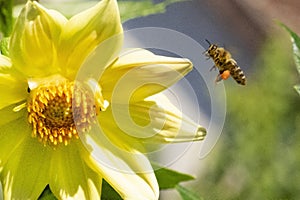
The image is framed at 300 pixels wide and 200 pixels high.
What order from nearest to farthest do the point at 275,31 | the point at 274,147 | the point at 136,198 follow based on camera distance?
the point at 136,198 < the point at 274,147 < the point at 275,31

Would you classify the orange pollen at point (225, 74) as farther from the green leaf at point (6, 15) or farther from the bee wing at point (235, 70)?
the green leaf at point (6, 15)

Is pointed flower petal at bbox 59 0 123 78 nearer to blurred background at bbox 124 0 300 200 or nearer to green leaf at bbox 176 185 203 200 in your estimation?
green leaf at bbox 176 185 203 200

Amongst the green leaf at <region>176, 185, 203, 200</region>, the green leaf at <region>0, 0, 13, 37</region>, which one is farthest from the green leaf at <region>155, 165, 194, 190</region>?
the green leaf at <region>0, 0, 13, 37</region>

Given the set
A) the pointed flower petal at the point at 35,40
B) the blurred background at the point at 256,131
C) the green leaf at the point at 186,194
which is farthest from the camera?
the blurred background at the point at 256,131

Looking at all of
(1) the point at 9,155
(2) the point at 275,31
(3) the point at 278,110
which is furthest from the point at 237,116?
(1) the point at 9,155

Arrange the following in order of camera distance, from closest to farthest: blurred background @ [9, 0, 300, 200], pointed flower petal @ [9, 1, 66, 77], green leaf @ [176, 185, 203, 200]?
pointed flower petal @ [9, 1, 66, 77], green leaf @ [176, 185, 203, 200], blurred background @ [9, 0, 300, 200]

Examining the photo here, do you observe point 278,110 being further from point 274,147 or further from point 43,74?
point 43,74

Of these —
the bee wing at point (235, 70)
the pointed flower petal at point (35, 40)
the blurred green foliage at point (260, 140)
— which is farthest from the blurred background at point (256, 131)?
the pointed flower petal at point (35, 40)

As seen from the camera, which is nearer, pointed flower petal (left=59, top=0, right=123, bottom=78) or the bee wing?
pointed flower petal (left=59, top=0, right=123, bottom=78)
